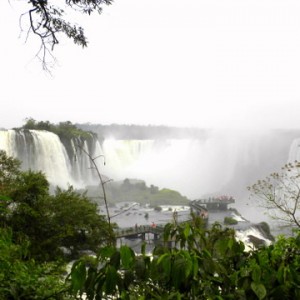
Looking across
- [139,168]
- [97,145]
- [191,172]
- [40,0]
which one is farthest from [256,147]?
[40,0]

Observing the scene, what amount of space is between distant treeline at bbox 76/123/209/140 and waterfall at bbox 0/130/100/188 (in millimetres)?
43153

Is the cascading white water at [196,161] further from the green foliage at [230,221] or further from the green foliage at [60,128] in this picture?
the green foliage at [230,221]

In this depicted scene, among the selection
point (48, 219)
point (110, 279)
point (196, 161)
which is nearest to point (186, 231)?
point (110, 279)

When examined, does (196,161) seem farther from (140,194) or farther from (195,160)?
(140,194)

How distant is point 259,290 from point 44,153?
34.4 metres

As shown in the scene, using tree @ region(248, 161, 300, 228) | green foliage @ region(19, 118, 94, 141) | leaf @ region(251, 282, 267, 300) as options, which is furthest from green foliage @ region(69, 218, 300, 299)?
green foliage @ region(19, 118, 94, 141)

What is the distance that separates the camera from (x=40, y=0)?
15.4 feet

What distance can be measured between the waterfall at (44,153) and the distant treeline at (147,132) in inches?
1699

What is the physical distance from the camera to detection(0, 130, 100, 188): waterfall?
102 feet

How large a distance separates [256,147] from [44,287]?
7510cm

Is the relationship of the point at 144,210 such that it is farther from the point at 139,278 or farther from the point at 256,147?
the point at 256,147

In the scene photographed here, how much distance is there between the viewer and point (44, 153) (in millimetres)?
34188

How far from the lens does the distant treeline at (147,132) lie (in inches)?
3314

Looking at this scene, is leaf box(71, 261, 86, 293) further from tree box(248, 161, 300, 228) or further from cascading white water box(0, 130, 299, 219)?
cascading white water box(0, 130, 299, 219)
